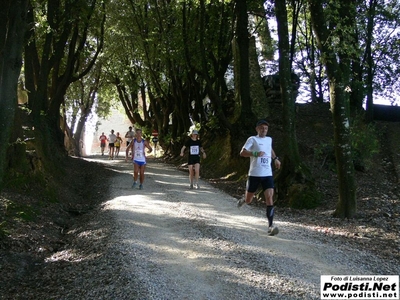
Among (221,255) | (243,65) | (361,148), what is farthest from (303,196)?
(243,65)

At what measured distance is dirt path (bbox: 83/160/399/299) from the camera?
5219 mm

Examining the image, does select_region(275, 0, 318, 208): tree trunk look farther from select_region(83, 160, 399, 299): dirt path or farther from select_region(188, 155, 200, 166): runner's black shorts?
select_region(188, 155, 200, 166): runner's black shorts

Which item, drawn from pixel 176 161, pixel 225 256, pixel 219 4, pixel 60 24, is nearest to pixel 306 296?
pixel 225 256

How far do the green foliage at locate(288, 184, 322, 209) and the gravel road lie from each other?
1.60m

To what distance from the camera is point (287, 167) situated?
39.3ft

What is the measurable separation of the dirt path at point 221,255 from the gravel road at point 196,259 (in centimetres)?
1

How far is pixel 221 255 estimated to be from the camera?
6445 mm

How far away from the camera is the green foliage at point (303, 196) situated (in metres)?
11.2

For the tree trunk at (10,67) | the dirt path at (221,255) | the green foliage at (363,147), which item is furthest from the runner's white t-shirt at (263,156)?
the green foliage at (363,147)

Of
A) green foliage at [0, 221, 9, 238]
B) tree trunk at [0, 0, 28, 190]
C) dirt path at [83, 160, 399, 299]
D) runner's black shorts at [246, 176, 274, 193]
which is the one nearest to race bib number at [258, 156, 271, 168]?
runner's black shorts at [246, 176, 274, 193]

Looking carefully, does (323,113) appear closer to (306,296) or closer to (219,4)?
(219,4)

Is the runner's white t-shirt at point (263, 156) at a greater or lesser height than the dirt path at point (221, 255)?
greater

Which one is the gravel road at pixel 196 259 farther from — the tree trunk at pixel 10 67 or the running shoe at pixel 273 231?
the tree trunk at pixel 10 67

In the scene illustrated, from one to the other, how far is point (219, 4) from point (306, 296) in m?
17.3
